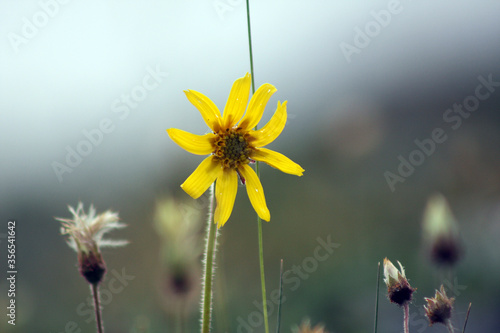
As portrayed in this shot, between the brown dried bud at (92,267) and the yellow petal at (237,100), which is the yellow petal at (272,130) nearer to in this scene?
the yellow petal at (237,100)

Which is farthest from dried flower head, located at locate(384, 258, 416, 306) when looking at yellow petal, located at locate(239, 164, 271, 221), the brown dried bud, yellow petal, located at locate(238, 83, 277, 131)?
the brown dried bud

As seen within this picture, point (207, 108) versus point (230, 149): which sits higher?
point (207, 108)

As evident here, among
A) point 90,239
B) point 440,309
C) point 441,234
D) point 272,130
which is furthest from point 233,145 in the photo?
point 441,234

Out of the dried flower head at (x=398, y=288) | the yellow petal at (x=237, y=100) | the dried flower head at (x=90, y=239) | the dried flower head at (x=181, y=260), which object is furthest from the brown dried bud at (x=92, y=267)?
the dried flower head at (x=398, y=288)

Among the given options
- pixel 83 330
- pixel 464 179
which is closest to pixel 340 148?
pixel 464 179

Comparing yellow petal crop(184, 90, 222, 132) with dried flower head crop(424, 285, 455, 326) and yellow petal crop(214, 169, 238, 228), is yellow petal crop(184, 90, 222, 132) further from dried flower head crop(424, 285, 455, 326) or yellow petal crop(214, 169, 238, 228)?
dried flower head crop(424, 285, 455, 326)

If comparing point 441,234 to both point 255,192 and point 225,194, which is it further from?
point 225,194
